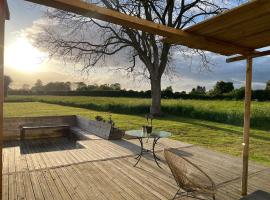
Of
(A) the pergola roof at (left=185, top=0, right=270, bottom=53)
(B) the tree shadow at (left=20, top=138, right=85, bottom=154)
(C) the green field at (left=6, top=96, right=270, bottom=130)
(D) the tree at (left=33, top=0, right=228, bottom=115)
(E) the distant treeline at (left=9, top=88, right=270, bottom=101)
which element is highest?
(D) the tree at (left=33, top=0, right=228, bottom=115)

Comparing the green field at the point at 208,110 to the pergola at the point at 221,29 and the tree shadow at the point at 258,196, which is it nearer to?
the tree shadow at the point at 258,196

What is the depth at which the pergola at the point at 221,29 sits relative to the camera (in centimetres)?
274

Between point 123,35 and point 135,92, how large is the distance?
39.2 ft

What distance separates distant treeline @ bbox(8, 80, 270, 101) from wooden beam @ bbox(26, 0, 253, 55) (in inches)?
902

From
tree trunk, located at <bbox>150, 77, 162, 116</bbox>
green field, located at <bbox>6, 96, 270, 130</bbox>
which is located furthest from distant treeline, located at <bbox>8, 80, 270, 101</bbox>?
tree trunk, located at <bbox>150, 77, 162, 116</bbox>

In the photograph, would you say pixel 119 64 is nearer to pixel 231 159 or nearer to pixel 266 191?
pixel 231 159

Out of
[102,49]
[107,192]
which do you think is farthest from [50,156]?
[102,49]

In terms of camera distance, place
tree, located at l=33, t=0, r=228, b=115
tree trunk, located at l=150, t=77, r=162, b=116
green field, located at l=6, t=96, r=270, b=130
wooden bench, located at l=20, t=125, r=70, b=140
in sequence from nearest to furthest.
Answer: wooden bench, located at l=20, t=125, r=70, b=140, green field, located at l=6, t=96, r=270, b=130, tree, located at l=33, t=0, r=228, b=115, tree trunk, located at l=150, t=77, r=162, b=116

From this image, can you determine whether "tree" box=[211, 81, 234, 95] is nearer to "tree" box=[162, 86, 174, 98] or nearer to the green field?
"tree" box=[162, 86, 174, 98]

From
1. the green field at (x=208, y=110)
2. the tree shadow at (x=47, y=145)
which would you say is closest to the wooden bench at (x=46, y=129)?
the tree shadow at (x=47, y=145)

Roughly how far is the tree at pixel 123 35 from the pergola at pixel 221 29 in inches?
575

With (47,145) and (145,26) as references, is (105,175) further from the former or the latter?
(47,145)

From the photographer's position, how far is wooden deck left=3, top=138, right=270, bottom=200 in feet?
15.1

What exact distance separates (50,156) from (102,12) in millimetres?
5086
